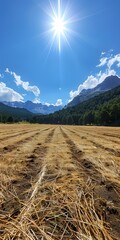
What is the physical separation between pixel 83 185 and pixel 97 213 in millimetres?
1161

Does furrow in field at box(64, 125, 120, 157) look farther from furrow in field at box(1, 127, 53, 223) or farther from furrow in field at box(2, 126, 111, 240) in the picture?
furrow in field at box(2, 126, 111, 240)

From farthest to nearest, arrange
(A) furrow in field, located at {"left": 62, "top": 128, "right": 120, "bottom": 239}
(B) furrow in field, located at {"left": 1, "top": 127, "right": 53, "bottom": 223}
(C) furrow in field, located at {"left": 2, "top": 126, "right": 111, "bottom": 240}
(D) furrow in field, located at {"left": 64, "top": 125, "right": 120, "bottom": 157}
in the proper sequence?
(D) furrow in field, located at {"left": 64, "top": 125, "right": 120, "bottom": 157}, (B) furrow in field, located at {"left": 1, "top": 127, "right": 53, "bottom": 223}, (A) furrow in field, located at {"left": 62, "top": 128, "right": 120, "bottom": 239}, (C) furrow in field, located at {"left": 2, "top": 126, "right": 111, "bottom": 240}

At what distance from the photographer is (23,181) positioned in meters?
4.46

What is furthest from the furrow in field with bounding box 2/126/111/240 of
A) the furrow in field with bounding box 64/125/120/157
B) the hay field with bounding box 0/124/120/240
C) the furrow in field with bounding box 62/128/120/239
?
the furrow in field with bounding box 64/125/120/157

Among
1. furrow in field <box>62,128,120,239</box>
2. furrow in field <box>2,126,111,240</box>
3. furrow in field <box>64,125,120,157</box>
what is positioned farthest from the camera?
furrow in field <box>64,125,120,157</box>

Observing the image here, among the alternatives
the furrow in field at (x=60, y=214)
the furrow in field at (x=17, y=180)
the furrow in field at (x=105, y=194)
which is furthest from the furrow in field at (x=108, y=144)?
the furrow in field at (x=60, y=214)

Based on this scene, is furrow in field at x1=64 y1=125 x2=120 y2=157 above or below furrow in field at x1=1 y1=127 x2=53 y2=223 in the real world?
above

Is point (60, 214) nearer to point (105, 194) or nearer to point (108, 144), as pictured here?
point (105, 194)

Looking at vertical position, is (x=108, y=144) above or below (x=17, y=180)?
above

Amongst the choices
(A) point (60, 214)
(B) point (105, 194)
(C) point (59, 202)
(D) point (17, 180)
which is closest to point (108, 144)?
(D) point (17, 180)

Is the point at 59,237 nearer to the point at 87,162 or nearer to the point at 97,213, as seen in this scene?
the point at 97,213

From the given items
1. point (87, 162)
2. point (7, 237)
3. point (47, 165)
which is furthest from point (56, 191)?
point (87, 162)

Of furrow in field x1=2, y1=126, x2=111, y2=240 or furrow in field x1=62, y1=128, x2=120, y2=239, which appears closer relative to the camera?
furrow in field x1=2, y1=126, x2=111, y2=240

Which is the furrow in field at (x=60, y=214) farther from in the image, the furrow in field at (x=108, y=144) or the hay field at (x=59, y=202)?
the furrow in field at (x=108, y=144)
